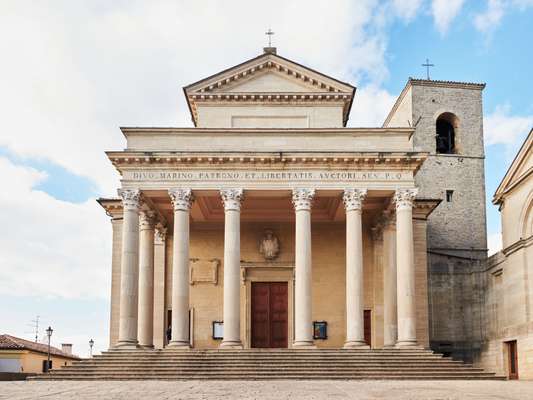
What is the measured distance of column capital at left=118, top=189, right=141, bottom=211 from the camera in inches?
1225

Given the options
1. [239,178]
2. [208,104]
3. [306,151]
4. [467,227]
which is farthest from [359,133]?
[467,227]

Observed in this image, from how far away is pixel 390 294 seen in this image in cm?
3378

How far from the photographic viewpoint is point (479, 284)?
125ft

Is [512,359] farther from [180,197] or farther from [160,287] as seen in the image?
[160,287]

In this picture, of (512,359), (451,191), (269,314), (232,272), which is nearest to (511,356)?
(512,359)

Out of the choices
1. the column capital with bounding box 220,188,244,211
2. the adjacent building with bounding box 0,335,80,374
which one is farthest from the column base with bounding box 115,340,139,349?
the adjacent building with bounding box 0,335,80,374

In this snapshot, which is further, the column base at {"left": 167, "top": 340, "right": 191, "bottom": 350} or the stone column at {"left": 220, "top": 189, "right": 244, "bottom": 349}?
the stone column at {"left": 220, "top": 189, "right": 244, "bottom": 349}

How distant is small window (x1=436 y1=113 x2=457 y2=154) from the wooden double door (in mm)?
14001

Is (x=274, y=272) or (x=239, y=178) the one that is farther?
(x=274, y=272)

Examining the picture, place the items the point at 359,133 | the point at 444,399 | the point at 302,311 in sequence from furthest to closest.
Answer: the point at 359,133
the point at 302,311
the point at 444,399

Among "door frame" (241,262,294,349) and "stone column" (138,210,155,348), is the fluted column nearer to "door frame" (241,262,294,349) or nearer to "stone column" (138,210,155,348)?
"stone column" (138,210,155,348)

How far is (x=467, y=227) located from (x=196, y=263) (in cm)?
1599

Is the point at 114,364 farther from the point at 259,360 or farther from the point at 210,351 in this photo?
the point at 259,360

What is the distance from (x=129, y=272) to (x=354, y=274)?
30.2 ft
